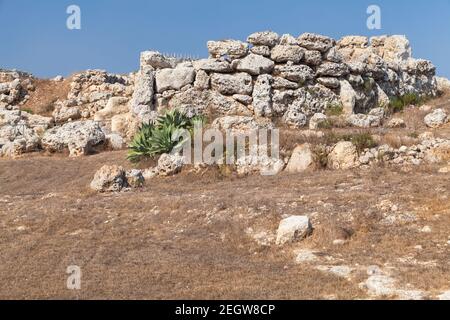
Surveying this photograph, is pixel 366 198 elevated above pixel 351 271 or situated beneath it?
elevated above

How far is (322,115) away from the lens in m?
19.4

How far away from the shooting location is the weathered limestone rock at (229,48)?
67.5 feet

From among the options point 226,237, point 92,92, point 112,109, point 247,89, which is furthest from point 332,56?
point 226,237

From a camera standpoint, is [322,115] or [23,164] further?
[322,115]

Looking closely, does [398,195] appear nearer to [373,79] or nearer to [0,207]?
[0,207]

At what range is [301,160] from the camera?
13.9 meters

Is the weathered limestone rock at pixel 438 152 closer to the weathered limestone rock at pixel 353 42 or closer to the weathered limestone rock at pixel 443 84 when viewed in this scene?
the weathered limestone rock at pixel 353 42

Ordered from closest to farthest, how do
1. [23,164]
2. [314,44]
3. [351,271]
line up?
[351,271] < [23,164] < [314,44]

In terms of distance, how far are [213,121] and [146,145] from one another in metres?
3.34

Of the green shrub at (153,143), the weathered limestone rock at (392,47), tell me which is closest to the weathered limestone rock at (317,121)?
the green shrub at (153,143)

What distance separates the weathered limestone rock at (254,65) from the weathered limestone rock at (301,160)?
6900mm

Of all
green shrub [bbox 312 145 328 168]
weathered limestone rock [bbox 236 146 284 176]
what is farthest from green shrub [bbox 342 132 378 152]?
weathered limestone rock [bbox 236 146 284 176]
